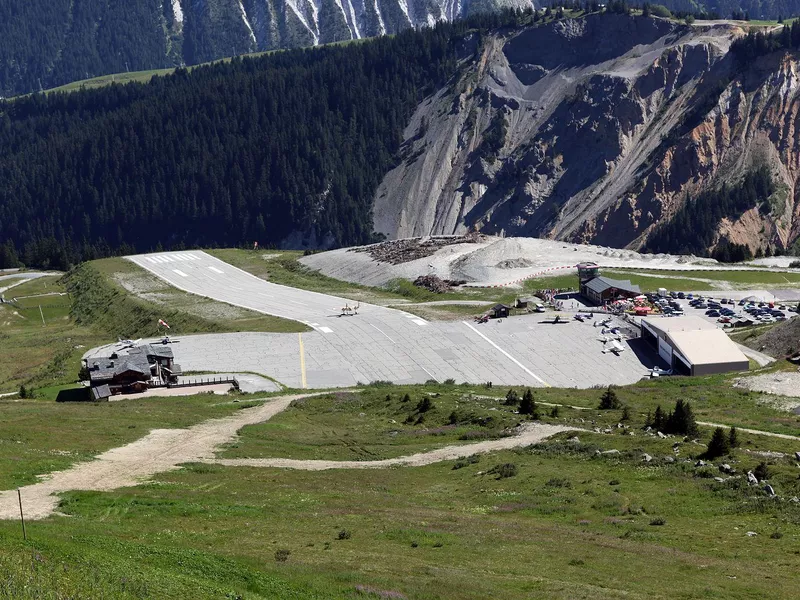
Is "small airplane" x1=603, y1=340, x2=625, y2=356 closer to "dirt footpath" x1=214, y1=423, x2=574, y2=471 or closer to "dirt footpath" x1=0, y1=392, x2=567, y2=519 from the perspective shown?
"dirt footpath" x1=0, y1=392, x2=567, y2=519

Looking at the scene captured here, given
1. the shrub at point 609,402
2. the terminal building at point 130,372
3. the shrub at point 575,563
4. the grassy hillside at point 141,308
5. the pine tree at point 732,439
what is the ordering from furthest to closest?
the grassy hillside at point 141,308
the terminal building at point 130,372
the shrub at point 609,402
the pine tree at point 732,439
the shrub at point 575,563

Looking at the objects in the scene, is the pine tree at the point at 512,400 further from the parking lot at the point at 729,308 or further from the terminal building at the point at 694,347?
the parking lot at the point at 729,308

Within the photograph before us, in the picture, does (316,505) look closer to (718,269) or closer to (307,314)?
(307,314)

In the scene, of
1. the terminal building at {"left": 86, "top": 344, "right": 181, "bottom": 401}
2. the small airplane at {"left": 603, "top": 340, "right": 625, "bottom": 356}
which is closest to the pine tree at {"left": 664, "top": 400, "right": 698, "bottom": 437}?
the small airplane at {"left": 603, "top": 340, "right": 625, "bottom": 356}

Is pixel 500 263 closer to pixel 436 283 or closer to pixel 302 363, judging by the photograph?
pixel 436 283

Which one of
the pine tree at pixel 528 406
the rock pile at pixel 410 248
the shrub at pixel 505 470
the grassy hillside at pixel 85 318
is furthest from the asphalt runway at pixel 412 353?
the shrub at pixel 505 470

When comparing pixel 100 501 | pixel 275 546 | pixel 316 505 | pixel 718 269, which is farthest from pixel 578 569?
pixel 718 269
